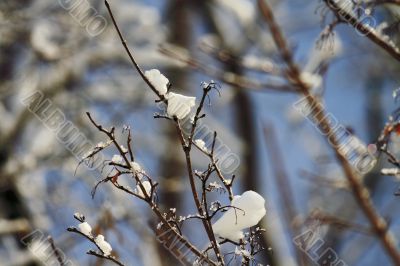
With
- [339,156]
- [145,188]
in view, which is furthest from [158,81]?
[339,156]

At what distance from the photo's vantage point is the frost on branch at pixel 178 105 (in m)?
1.28

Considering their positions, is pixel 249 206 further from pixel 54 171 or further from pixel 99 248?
pixel 54 171

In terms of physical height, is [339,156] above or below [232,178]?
above

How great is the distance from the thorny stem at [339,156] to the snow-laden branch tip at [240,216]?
578 mm

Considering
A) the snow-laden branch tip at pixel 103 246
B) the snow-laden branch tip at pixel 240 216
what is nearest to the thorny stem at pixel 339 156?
the snow-laden branch tip at pixel 240 216

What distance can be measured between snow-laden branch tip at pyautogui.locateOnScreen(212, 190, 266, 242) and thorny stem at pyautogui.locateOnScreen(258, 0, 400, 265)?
578 millimetres

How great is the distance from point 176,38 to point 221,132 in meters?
2.15

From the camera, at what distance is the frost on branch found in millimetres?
1282

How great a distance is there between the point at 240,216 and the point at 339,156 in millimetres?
689

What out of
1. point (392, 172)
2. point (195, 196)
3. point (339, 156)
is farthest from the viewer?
point (339, 156)

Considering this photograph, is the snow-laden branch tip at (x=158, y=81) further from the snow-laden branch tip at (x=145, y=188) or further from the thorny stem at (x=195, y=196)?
the snow-laden branch tip at (x=145, y=188)

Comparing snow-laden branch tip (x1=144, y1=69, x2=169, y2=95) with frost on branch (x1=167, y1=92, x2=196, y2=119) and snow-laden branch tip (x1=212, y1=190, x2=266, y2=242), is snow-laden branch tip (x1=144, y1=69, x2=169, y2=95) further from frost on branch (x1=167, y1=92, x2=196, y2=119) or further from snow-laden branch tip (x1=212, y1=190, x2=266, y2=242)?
snow-laden branch tip (x1=212, y1=190, x2=266, y2=242)

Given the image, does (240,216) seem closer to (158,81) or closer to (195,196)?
(195,196)

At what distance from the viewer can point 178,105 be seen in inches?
50.9
